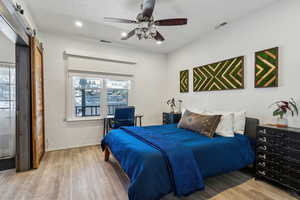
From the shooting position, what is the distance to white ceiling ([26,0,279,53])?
2457 mm

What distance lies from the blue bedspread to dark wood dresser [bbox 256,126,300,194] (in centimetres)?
20

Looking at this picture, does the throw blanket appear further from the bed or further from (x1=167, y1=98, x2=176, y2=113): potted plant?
(x1=167, y1=98, x2=176, y2=113): potted plant

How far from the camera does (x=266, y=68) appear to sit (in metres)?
2.53

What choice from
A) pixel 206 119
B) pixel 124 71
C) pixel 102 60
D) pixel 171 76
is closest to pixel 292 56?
pixel 206 119

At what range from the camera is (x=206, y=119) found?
8.77 feet

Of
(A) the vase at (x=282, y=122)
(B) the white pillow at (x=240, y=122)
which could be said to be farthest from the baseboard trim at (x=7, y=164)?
(A) the vase at (x=282, y=122)

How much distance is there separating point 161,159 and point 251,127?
1.94 meters

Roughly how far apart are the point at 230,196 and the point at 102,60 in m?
3.94

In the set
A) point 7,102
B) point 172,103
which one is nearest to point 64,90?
point 7,102

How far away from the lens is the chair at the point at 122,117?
12.1 ft

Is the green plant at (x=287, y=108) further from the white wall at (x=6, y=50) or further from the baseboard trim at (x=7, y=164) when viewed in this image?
the white wall at (x=6, y=50)

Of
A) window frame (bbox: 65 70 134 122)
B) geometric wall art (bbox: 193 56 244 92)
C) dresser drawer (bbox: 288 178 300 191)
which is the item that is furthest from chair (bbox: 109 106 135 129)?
dresser drawer (bbox: 288 178 300 191)

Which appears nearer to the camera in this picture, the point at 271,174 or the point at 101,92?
the point at 271,174

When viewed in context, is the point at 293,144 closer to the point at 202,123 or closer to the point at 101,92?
the point at 202,123
